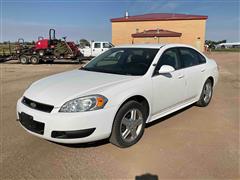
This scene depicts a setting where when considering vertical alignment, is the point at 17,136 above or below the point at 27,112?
below

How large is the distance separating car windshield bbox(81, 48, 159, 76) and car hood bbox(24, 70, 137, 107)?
275 mm

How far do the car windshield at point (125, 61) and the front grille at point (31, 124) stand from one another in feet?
4.77

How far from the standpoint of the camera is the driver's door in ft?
11.1

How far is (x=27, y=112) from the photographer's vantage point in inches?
112

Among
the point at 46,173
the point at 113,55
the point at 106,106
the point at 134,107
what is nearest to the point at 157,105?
the point at 134,107

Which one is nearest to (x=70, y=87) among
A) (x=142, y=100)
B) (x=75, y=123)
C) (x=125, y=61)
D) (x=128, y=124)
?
(x=75, y=123)

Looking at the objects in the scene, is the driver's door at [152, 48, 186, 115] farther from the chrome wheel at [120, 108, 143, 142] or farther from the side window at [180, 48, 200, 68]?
the chrome wheel at [120, 108, 143, 142]

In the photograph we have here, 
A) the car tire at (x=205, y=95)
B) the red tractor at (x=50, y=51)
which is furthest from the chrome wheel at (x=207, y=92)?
the red tractor at (x=50, y=51)

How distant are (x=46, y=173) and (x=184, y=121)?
106 inches

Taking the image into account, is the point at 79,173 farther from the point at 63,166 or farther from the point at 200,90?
the point at 200,90

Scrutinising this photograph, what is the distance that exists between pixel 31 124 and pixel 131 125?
1.41m

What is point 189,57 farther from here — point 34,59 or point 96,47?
point 96,47

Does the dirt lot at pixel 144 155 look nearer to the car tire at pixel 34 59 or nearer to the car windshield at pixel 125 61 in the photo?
the car windshield at pixel 125 61

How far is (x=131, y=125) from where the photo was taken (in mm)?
3113
